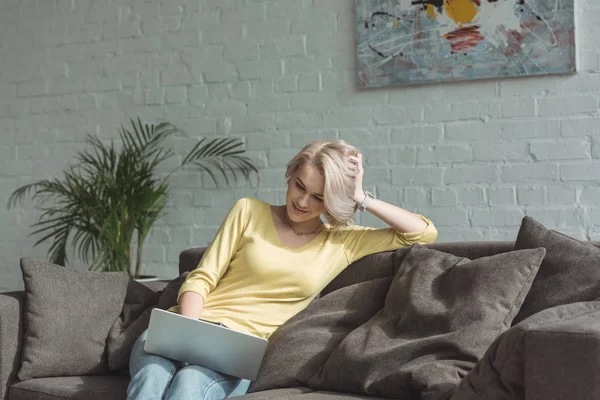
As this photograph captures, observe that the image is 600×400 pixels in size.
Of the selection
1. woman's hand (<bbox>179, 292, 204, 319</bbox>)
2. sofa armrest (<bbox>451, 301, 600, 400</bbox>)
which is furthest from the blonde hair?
sofa armrest (<bbox>451, 301, 600, 400</bbox>)

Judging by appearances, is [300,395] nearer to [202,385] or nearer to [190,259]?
[202,385]

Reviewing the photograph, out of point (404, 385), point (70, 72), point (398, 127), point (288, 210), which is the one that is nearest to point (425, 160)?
point (398, 127)

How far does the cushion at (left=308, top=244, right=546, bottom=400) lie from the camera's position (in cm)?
212

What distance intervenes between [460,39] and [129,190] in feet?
5.36

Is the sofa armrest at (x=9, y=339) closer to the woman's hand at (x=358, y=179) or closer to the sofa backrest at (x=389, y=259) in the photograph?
the sofa backrest at (x=389, y=259)

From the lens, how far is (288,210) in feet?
8.70

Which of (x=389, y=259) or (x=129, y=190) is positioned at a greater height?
(x=129, y=190)

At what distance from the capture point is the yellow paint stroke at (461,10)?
347cm

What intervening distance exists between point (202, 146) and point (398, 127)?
39.9 inches

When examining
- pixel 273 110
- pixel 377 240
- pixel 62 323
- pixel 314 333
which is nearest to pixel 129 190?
pixel 273 110

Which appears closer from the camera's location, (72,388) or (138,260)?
(72,388)

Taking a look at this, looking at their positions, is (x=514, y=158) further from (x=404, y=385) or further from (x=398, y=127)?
(x=404, y=385)

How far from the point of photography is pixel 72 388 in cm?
260

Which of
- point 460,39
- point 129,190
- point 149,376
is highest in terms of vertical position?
point 460,39
